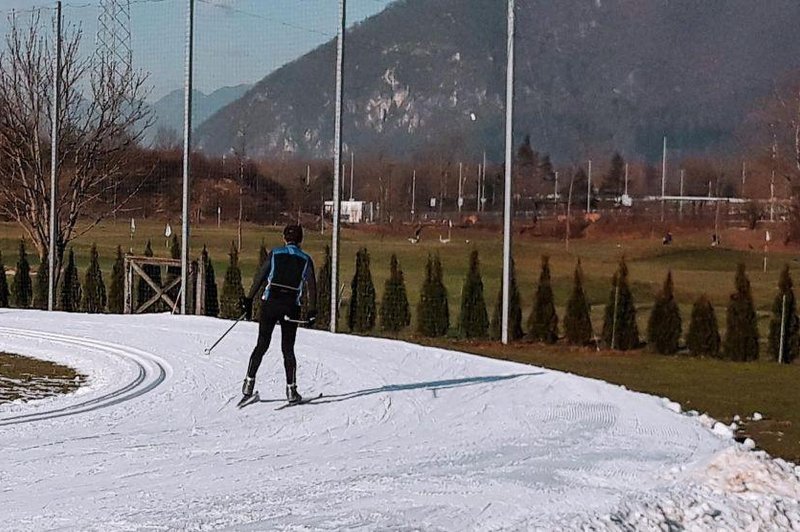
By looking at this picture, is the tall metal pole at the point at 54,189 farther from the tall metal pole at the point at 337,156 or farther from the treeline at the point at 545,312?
the tall metal pole at the point at 337,156

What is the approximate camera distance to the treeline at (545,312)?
1609 centimetres

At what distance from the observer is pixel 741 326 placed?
16.1 m

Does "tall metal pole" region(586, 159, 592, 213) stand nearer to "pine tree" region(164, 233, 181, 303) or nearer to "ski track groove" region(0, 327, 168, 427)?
"pine tree" region(164, 233, 181, 303)

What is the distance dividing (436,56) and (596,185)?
13.5ft

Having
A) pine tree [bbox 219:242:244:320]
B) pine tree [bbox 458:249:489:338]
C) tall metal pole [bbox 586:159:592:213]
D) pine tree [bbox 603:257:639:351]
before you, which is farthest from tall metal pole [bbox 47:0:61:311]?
pine tree [bbox 603:257:639:351]

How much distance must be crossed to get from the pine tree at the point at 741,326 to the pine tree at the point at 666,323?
75 centimetres

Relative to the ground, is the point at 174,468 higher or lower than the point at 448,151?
lower

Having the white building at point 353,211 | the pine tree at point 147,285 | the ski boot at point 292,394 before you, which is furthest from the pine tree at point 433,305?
the ski boot at point 292,394

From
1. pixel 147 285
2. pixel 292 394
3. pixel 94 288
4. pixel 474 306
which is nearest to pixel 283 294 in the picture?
pixel 292 394

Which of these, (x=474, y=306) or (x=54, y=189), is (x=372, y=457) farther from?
(x=54, y=189)

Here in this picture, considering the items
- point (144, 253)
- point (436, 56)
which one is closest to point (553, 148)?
point (436, 56)

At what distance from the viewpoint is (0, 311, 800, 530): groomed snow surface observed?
5.88 metres

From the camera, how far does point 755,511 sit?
610 centimetres

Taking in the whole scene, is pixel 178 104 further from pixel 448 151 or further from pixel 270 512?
pixel 270 512
